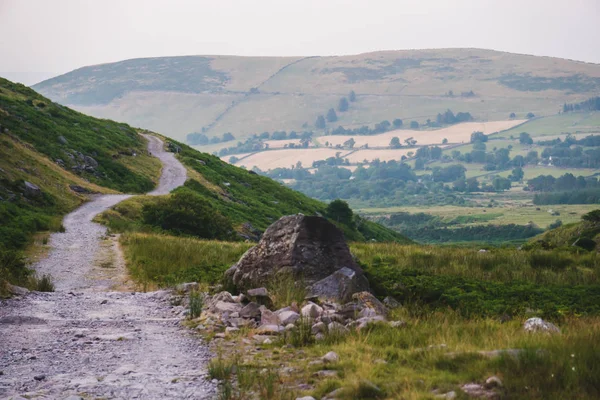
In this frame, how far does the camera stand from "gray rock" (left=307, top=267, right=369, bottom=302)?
51.5ft

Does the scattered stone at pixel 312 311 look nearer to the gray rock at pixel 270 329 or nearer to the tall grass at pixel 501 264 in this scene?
the gray rock at pixel 270 329

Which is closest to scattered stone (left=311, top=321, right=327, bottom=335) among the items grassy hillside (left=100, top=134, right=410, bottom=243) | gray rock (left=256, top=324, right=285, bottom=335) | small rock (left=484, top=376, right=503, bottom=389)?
gray rock (left=256, top=324, right=285, bottom=335)

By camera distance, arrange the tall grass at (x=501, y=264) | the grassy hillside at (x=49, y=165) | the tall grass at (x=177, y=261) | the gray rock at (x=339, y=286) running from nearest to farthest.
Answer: the gray rock at (x=339, y=286), the tall grass at (x=501, y=264), the tall grass at (x=177, y=261), the grassy hillside at (x=49, y=165)

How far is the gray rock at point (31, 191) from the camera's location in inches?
1789

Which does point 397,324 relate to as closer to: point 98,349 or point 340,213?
point 98,349

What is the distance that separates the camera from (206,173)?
9325 centimetres

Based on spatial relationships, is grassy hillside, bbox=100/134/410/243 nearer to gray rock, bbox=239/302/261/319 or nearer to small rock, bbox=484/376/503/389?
gray rock, bbox=239/302/261/319

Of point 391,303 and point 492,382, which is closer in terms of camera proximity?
point 492,382

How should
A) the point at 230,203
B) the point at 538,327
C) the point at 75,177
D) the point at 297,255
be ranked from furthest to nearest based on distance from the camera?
the point at 230,203 < the point at 75,177 < the point at 297,255 < the point at 538,327

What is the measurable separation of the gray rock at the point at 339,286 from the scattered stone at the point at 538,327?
430cm

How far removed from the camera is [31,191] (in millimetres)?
46062

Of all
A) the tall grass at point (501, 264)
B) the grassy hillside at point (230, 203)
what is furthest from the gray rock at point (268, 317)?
the grassy hillside at point (230, 203)

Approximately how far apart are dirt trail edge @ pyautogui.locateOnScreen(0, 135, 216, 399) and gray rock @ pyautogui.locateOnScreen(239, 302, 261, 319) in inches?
51.4

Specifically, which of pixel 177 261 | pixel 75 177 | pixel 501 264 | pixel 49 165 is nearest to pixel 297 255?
pixel 501 264
